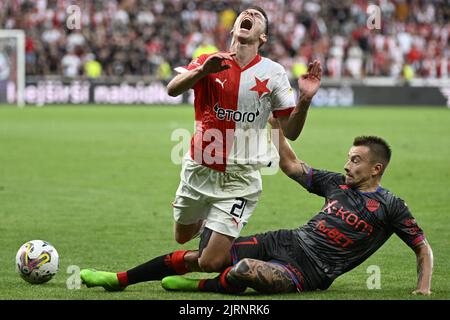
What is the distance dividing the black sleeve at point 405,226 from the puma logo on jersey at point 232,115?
1242 mm

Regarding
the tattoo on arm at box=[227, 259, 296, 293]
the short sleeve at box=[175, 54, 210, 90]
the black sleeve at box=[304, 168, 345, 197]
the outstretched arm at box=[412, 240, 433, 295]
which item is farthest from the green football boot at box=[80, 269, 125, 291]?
the outstretched arm at box=[412, 240, 433, 295]

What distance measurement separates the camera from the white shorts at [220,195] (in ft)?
23.2

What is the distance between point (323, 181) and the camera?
732 cm

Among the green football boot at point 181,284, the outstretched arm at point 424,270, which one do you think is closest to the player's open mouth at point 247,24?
the green football boot at point 181,284

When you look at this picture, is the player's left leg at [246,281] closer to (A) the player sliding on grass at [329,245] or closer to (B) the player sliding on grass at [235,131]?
(A) the player sliding on grass at [329,245]

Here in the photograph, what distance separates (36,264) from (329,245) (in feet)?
7.16

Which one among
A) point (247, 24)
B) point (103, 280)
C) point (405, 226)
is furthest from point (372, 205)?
point (103, 280)

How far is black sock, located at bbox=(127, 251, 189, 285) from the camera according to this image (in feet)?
23.0

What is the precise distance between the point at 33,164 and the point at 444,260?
31.9 ft

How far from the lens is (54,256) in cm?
734

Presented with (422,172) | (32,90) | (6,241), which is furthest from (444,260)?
(32,90)

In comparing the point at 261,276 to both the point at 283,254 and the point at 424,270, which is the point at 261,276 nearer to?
the point at 283,254

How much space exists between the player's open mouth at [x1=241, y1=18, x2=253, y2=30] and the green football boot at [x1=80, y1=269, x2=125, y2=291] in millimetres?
2024

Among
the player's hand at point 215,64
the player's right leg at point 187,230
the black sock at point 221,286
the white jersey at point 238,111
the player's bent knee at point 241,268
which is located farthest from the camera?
the player's right leg at point 187,230
